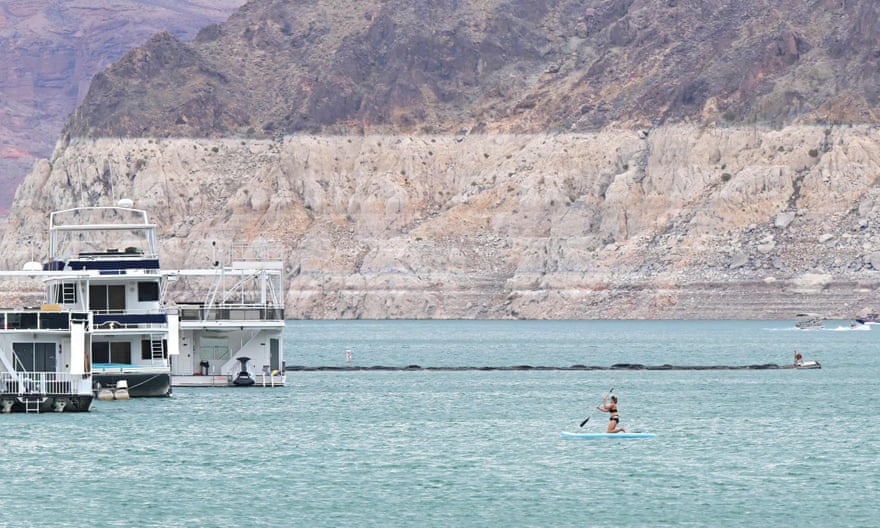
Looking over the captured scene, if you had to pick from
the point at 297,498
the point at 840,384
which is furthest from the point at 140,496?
the point at 840,384

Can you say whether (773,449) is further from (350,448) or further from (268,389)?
(268,389)

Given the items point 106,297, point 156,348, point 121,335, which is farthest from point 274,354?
point 121,335

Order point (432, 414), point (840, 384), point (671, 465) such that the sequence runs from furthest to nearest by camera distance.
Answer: point (840, 384) < point (432, 414) < point (671, 465)

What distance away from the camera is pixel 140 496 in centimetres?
5841

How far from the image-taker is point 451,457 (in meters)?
67.2

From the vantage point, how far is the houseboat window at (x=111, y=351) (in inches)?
3295

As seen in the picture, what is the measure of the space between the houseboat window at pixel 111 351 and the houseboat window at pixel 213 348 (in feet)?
30.7

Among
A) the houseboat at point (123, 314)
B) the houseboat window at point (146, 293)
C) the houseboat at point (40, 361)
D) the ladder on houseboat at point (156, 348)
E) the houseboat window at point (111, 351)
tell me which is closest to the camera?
the houseboat at point (40, 361)

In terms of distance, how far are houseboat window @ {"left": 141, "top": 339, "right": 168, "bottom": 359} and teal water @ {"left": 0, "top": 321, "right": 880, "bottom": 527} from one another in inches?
76.0

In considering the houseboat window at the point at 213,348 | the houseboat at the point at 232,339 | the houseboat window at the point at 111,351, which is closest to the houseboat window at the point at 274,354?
the houseboat at the point at 232,339

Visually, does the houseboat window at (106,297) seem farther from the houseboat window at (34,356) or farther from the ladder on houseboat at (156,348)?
the houseboat window at (34,356)

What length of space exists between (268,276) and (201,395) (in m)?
8.48

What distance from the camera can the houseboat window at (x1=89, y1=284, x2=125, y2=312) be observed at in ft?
276

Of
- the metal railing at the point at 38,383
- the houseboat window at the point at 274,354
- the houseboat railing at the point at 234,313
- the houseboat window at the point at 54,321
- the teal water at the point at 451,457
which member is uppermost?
the houseboat railing at the point at 234,313
